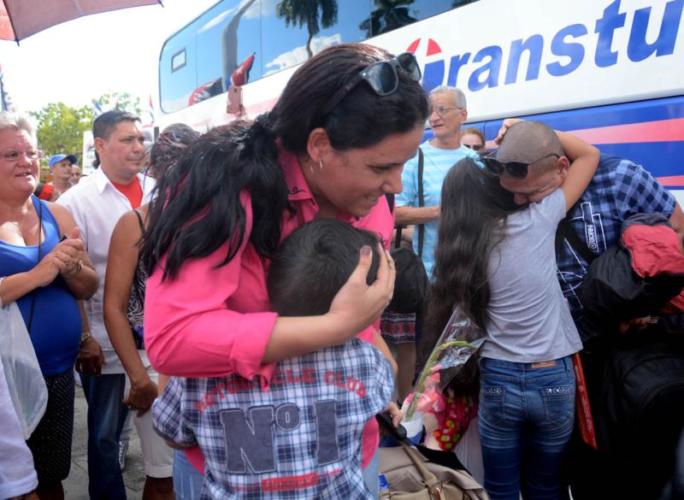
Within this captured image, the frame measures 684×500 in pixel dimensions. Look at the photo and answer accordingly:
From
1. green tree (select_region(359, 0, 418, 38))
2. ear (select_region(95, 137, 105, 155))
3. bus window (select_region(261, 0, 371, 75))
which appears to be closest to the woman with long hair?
ear (select_region(95, 137, 105, 155))

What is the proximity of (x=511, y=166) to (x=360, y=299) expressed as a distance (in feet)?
4.38

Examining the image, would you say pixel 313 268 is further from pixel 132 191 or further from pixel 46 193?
pixel 46 193

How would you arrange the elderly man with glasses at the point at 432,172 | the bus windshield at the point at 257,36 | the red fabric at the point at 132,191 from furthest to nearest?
the bus windshield at the point at 257,36, the elderly man with glasses at the point at 432,172, the red fabric at the point at 132,191

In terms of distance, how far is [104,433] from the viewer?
2.93 meters

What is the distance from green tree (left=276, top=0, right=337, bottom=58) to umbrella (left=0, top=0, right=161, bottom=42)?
2.75 meters

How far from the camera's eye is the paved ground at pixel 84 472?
11.5 feet

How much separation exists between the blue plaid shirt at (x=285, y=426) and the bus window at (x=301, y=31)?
4.86 m

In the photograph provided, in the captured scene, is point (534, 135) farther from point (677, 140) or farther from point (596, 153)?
point (677, 140)

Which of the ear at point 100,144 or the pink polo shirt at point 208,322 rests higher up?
the ear at point 100,144

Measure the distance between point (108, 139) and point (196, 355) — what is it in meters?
2.71

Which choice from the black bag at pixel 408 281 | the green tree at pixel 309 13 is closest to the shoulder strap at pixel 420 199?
the black bag at pixel 408 281

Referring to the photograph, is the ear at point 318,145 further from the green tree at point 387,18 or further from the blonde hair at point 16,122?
the green tree at point 387,18

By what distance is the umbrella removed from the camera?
3290 millimetres

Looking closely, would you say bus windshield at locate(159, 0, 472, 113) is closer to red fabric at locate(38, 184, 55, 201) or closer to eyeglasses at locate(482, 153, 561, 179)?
red fabric at locate(38, 184, 55, 201)
